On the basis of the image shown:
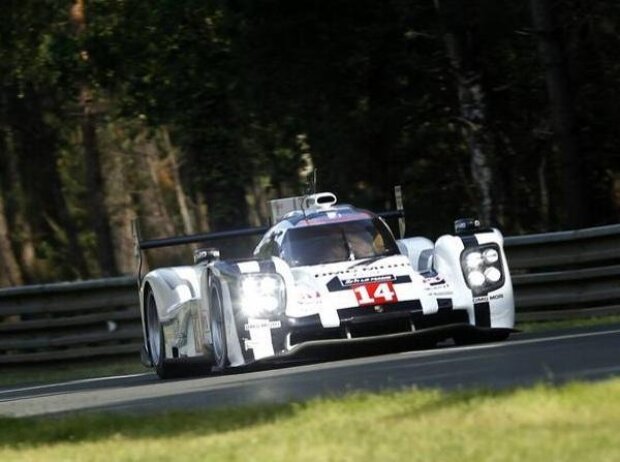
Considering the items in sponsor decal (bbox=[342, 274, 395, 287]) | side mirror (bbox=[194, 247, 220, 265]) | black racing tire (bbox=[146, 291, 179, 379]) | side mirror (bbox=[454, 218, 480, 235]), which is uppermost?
side mirror (bbox=[194, 247, 220, 265])

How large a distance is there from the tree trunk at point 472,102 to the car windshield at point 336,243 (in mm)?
6769

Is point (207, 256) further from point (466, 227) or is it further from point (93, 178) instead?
point (93, 178)

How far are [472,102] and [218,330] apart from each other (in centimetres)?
852

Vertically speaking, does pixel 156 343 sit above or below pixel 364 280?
below

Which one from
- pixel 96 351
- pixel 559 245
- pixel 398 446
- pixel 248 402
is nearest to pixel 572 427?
pixel 398 446

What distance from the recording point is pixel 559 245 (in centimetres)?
1698

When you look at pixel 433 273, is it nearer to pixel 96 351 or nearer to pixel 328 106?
pixel 96 351

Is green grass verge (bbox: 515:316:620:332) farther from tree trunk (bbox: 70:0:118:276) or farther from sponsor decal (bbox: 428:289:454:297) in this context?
tree trunk (bbox: 70:0:118:276)

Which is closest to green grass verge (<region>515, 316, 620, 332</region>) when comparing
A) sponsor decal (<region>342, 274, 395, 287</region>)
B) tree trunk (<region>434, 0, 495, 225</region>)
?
sponsor decal (<region>342, 274, 395, 287</region>)

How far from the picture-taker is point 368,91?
22.9 metres

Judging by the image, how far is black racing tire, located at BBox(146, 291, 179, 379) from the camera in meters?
14.8

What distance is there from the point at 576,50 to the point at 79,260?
2398 centimetres

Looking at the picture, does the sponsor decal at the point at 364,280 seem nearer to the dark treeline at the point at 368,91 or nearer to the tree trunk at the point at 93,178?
the dark treeline at the point at 368,91

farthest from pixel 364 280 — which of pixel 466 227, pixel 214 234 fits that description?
pixel 214 234
